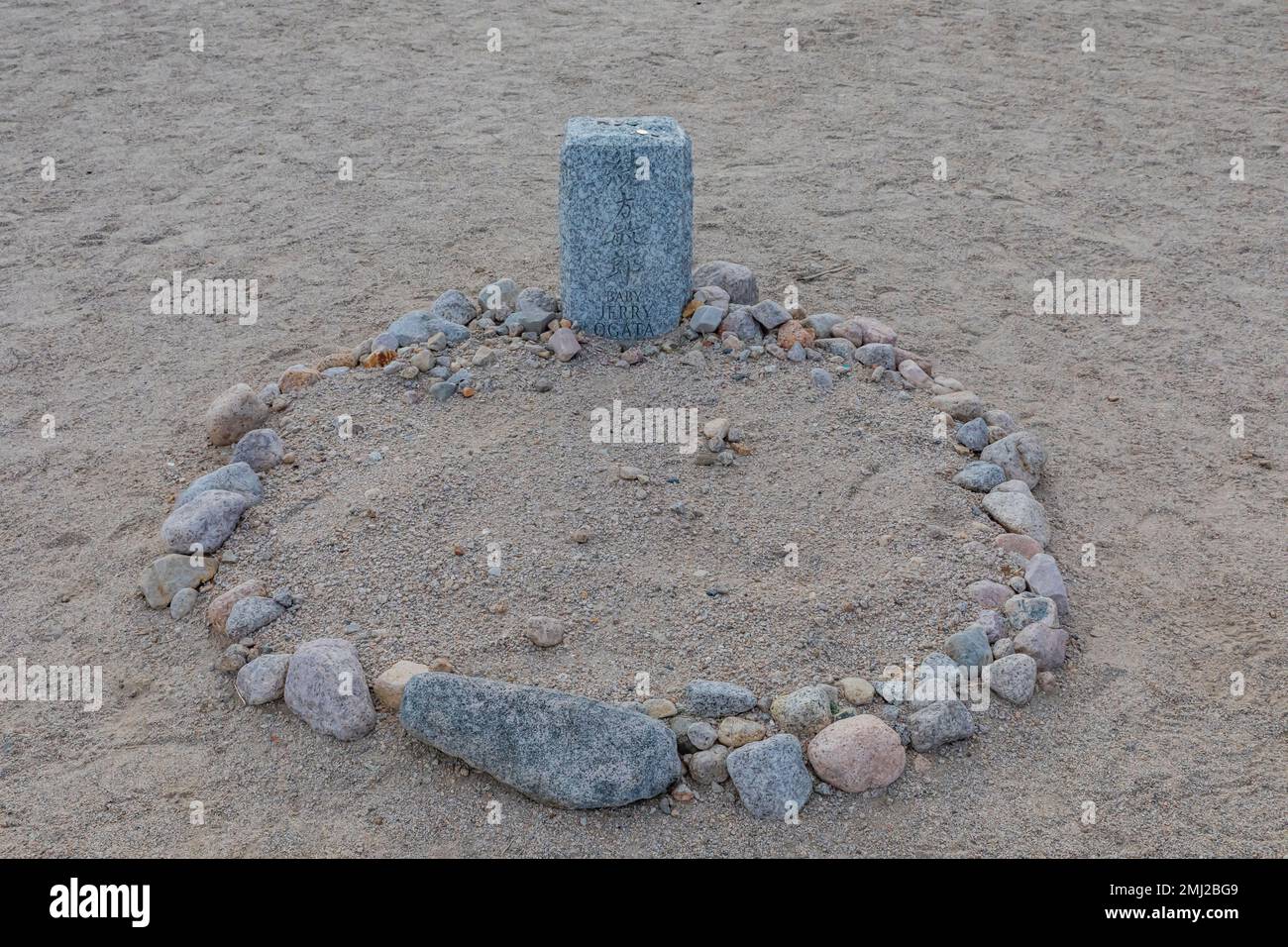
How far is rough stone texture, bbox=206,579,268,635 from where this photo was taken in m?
3.89

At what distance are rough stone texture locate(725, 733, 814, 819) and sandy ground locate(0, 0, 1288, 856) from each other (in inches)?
3.8

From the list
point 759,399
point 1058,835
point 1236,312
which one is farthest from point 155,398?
point 1236,312

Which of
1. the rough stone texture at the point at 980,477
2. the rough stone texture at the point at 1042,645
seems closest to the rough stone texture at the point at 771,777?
the rough stone texture at the point at 1042,645

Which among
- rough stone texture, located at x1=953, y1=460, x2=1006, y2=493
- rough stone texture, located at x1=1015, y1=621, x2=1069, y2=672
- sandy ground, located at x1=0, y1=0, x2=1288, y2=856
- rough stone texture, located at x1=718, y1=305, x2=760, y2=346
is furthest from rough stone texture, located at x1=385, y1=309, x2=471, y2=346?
rough stone texture, located at x1=1015, y1=621, x2=1069, y2=672

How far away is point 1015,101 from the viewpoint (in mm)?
8148

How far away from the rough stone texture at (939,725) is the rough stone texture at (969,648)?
22 centimetres

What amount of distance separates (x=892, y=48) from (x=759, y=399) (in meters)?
5.42

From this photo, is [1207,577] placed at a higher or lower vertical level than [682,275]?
lower

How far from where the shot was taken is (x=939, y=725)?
3.44 m

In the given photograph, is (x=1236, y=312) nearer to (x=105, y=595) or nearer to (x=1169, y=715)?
(x=1169, y=715)

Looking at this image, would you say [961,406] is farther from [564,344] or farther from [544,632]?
[544,632]

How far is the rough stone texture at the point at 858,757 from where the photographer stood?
10.9 feet

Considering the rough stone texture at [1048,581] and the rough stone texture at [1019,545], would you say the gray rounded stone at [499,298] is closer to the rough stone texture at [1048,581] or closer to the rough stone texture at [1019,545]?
the rough stone texture at [1019,545]

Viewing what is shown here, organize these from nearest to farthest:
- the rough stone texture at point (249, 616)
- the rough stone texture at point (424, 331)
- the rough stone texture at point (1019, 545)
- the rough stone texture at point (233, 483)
A: 1. the rough stone texture at point (249, 616)
2. the rough stone texture at point (1019, 545)
3. the rough stone texture at point (233, 483)
4. the rough stone texture at point (424, 331)
